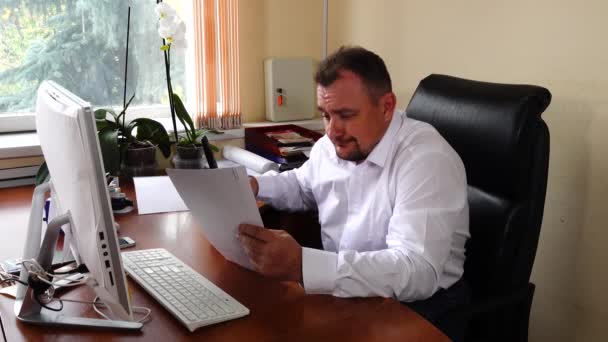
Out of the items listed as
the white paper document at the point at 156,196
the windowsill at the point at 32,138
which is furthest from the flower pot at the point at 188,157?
the windowsill at the point at 32,138

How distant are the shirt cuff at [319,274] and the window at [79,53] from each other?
1.62 meters

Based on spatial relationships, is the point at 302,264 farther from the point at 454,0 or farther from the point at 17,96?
the point at 17,96

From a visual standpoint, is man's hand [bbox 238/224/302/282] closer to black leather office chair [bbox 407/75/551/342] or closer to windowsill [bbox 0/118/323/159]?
black leather office chair [bbox 407/75/551/342]

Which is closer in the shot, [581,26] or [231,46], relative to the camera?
[581,26]

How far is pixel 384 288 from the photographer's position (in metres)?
1.07

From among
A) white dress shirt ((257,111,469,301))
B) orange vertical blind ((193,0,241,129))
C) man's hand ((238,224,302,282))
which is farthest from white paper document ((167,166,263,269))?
orange vertical blind ((193,0,241,129))

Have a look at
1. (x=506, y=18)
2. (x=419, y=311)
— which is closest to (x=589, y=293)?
(x=419, y=311)

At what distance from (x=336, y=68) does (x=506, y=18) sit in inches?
31.7

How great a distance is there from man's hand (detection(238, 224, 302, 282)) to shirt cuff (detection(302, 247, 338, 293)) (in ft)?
0.06

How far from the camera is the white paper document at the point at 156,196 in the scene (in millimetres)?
1604

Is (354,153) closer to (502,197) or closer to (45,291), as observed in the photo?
(502,197)

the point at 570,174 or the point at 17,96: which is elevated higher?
the point at 17,96

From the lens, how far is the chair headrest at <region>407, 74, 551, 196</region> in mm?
1220

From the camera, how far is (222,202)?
1.11m
